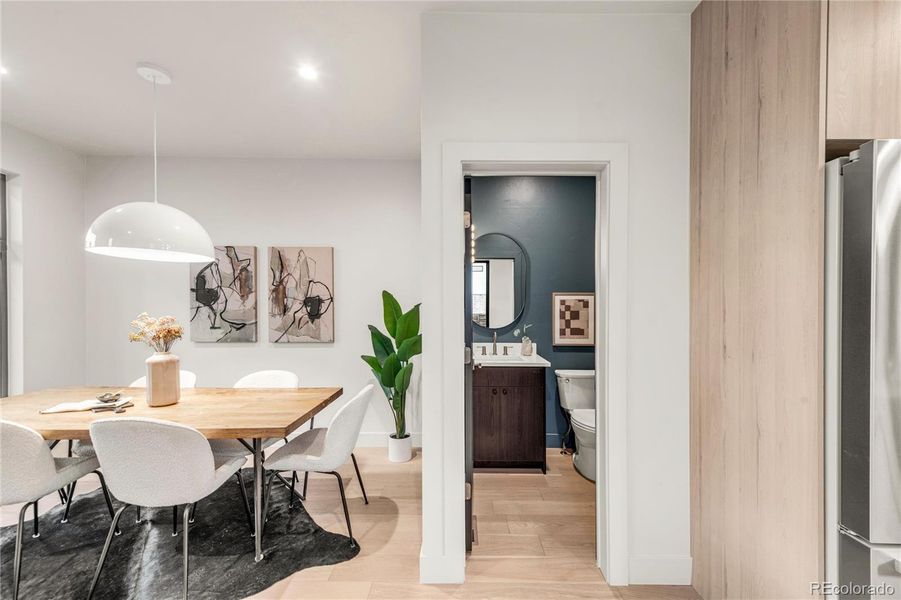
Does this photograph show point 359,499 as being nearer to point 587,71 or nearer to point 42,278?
point 587,71

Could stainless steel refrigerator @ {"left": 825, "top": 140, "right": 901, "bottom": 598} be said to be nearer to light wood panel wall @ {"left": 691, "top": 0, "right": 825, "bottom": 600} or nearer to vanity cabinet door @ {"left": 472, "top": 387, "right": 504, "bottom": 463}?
light wood panel wall @ {"left": 691, "top": 0, "right": 825, "bottom": 600}

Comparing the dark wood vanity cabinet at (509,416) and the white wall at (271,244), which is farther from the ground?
the white wall at (271,244)

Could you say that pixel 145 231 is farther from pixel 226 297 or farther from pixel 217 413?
pixel 226 297

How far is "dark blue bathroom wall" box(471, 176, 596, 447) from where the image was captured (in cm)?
357

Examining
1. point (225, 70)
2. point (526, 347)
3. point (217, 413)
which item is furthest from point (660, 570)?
point (225, 70)

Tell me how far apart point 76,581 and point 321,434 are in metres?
1.22

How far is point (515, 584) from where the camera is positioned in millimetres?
1868

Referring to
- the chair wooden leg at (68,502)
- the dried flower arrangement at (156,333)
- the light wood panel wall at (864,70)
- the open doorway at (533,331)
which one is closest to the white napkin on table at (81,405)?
the dried flower arrangement at (156,333)

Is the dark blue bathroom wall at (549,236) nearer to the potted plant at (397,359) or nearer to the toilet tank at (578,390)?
the toilet tank at (578,390)

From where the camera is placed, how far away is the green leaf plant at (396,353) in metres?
3.25

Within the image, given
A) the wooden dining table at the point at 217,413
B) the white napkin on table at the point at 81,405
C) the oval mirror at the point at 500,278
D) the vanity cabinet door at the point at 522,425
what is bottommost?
the vanity cabinet door at the point at 522,425

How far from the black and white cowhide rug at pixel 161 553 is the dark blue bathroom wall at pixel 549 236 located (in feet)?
7.07

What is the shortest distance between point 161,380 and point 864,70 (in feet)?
10.6

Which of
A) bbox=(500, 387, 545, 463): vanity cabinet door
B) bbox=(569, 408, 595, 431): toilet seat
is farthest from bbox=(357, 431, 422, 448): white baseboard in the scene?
bbox=(569, 408, 595, 431): toilet seat
